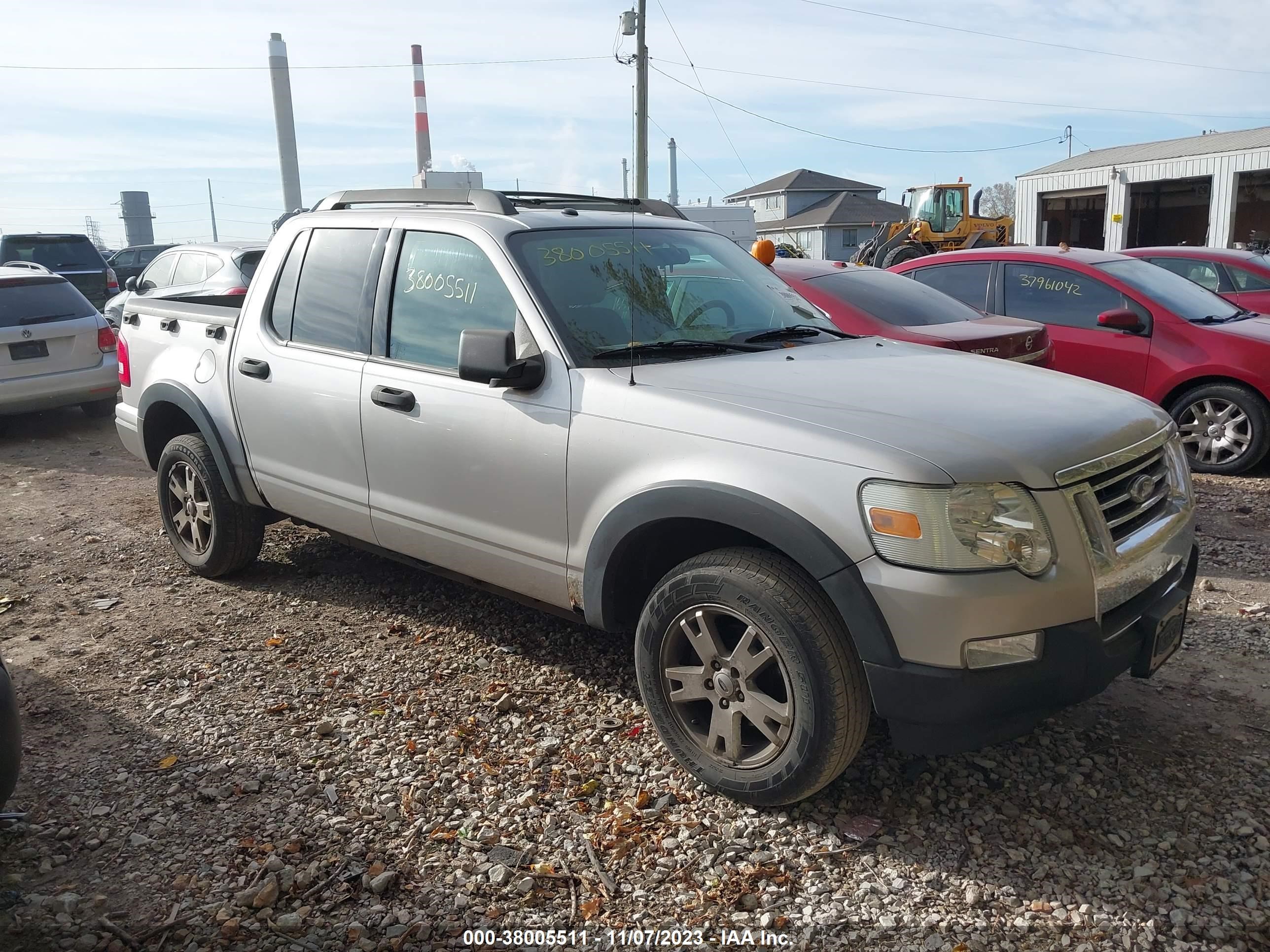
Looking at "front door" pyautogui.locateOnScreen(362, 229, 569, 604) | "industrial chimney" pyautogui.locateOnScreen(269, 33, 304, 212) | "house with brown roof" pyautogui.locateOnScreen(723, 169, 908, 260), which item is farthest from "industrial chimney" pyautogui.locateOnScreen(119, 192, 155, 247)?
"front door" pyautogui.locateOnScreen(362, 229, 569, 604)

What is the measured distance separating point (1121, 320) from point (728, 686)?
5484mm

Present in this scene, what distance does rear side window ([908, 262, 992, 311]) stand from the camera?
8.03m

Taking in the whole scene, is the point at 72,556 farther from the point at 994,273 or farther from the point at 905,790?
the point at 994,273

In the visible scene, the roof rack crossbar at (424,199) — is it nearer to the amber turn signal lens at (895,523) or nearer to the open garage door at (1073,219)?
the amber turn signal lens at (895,523)

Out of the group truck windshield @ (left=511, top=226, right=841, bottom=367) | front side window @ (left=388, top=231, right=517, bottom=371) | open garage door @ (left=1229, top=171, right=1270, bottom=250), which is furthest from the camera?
open garage door @ (left=1229, top=171, right=1270, bottom=250)

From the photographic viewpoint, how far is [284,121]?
70.4 m

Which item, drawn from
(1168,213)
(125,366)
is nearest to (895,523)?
(125,366)

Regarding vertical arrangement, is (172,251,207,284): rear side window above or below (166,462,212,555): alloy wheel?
above

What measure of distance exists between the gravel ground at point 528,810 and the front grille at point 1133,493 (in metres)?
0.87

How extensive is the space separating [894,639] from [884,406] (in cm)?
Result: 72

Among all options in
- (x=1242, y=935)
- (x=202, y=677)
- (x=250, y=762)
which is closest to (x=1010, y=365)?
(x=1242, y=935)

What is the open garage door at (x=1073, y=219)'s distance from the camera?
3319cm

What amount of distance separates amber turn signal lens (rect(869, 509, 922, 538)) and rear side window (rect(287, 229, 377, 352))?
239 cm

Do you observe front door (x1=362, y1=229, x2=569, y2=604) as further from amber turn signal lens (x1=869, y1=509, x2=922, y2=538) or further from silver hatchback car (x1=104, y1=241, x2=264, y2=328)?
silver hatchback car (x1=104, y1=241, x2=264, y2=328)
